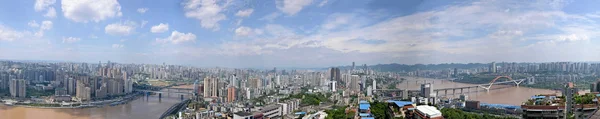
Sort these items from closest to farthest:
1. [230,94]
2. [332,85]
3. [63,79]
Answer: [63,79] → [230,94] → [332,85]

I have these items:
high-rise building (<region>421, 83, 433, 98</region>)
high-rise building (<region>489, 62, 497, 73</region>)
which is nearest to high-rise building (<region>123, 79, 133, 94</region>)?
high-rise building (<region>421, 83, 433, 98</region>)

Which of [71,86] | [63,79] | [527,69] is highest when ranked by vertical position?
[527,69]

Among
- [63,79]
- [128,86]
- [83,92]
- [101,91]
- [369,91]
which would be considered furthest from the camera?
[369,91]

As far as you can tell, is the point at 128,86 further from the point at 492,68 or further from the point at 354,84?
the point at 492,68

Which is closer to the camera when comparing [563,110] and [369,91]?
[563,110]

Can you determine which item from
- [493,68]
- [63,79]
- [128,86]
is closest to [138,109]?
[128,86]

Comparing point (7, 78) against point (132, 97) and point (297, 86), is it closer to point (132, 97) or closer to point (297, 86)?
point (132, 97)

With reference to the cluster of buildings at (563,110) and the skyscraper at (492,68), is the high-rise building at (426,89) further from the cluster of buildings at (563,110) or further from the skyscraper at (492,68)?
the cluster of buildings at (563,110)
